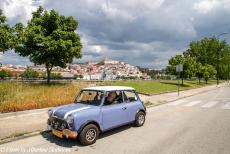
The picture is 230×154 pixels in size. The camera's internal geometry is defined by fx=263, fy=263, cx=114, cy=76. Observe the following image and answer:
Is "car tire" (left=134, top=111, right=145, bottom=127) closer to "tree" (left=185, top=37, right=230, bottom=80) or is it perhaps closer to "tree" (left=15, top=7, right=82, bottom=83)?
"tree" (left=15, top=7, right=82, bottom=83)

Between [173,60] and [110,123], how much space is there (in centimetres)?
4030

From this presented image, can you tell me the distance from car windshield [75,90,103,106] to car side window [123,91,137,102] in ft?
3.92

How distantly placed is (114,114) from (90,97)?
1006mm

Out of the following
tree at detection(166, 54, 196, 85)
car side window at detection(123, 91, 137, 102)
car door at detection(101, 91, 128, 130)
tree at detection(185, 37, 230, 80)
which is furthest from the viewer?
tree at detection(185, 37, 230, 80)

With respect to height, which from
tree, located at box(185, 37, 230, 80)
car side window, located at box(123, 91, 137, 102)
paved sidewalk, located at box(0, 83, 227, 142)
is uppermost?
tree, located at box(185, 37, 230, 80)

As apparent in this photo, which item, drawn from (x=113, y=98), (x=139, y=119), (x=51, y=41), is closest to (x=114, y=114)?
(x=113, y=98)

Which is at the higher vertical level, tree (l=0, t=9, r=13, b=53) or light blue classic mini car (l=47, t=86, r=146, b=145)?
tree (l=0, t=9, r=13, b=53)

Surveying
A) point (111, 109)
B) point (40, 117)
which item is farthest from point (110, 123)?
point (40, 117)

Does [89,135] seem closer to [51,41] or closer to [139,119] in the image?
[139,119]

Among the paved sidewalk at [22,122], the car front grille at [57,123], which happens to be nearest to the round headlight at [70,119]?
the car front grille at [57,123]

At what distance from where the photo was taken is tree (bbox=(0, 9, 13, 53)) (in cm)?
1581

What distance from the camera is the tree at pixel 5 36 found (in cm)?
1581

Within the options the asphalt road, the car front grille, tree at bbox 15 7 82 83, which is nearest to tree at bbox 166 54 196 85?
tree at bbox 15 7 82 83

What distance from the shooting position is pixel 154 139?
8.09 m
